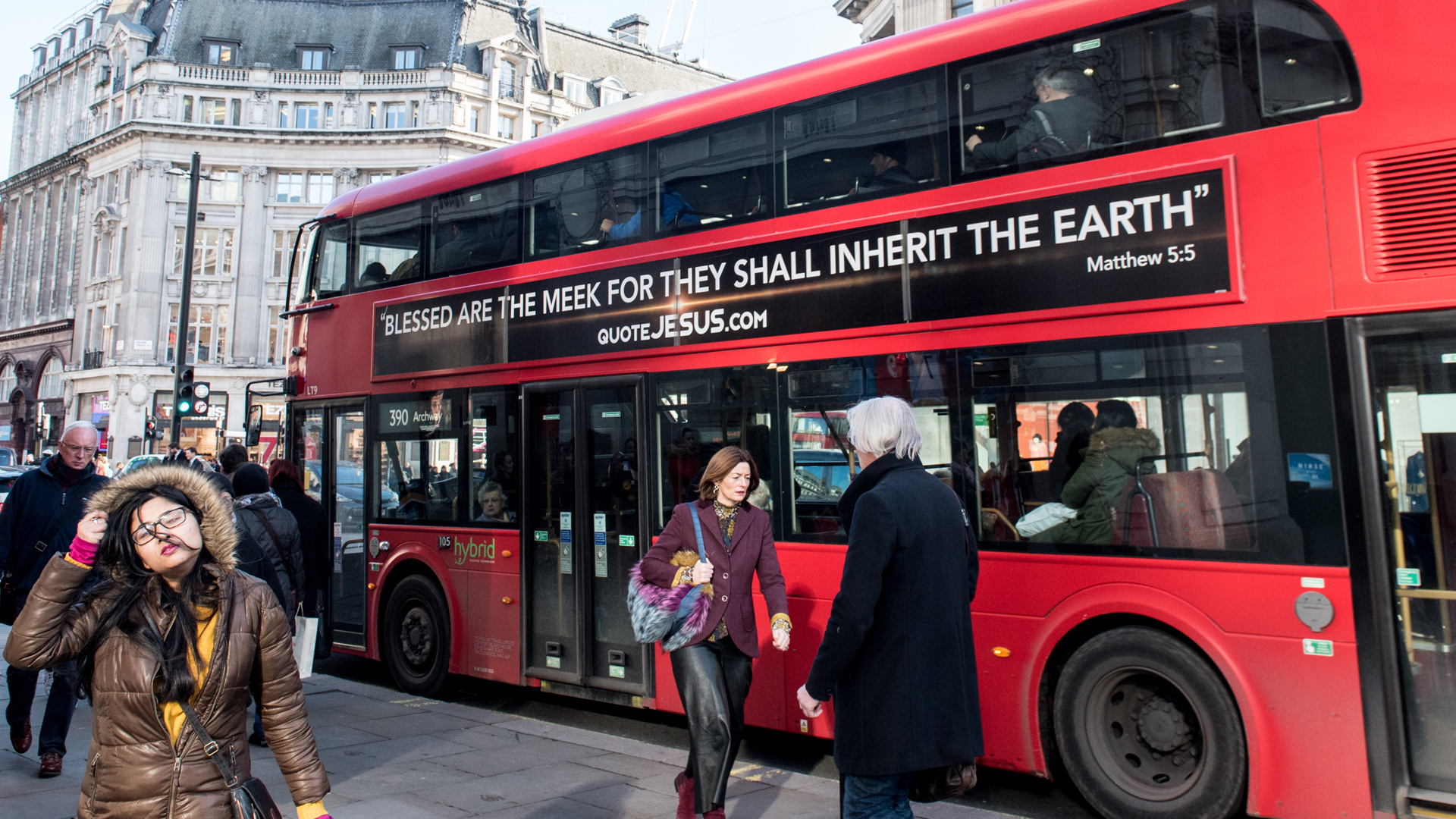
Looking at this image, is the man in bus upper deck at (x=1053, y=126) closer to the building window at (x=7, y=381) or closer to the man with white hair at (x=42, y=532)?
the man with white hair at (x=42, y=532)

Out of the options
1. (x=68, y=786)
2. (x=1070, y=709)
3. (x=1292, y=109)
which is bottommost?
Result: (x=68, y=786)

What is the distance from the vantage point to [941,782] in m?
3.34

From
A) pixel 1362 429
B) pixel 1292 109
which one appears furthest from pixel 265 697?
pixel 1292 109

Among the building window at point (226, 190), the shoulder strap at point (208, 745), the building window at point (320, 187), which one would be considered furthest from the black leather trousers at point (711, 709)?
the building window at point (226, 190)

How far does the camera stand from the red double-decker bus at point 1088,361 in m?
4.52

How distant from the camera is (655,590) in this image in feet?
16.1

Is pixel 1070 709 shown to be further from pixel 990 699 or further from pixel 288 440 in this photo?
pixel 288 440

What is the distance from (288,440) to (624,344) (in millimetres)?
4337

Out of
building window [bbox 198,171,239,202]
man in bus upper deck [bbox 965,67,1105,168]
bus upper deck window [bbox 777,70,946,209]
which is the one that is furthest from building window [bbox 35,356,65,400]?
man in bus upper deck [bbox 965,67,1105,168]

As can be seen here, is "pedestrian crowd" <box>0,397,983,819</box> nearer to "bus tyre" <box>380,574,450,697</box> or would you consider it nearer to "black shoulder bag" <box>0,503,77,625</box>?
"black shoulder bag" <box>0,503,77,625</box>

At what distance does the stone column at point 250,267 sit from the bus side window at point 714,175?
1893 inches

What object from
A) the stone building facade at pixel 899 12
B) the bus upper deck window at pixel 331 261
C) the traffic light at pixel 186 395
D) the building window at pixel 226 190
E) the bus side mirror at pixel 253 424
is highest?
the building window at pixel 226 190

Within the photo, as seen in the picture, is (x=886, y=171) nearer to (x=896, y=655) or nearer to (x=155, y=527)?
(x=896, y=655)

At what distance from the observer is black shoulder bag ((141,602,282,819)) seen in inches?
109
